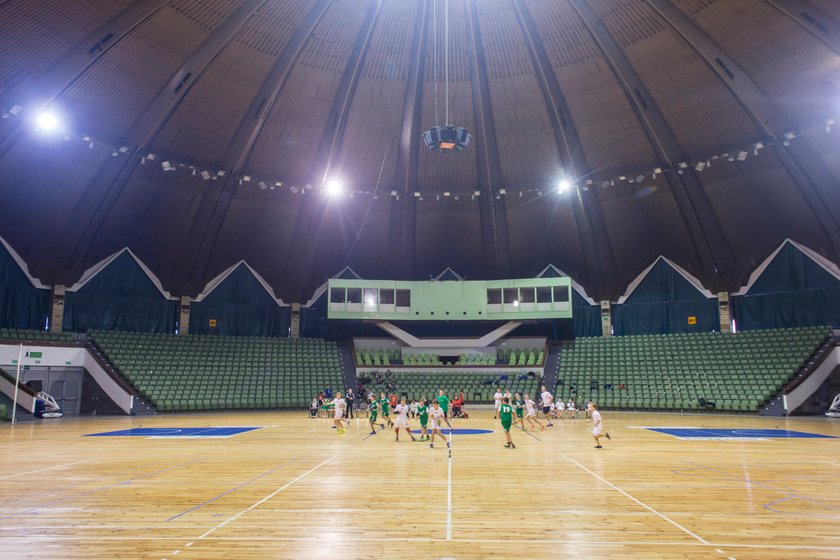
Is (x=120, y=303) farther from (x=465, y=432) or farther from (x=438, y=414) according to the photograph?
(x=438, y=414)

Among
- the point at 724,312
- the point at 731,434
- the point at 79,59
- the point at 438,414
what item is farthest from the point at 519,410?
the point at 79,59

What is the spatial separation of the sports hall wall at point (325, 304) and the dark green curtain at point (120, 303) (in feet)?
0.20

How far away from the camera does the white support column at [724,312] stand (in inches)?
1560

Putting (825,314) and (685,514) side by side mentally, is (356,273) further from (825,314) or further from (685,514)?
(685,514)

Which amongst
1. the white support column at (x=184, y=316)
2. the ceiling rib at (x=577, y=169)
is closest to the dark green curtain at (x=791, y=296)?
the ceiling rib at (x=577, y=169)

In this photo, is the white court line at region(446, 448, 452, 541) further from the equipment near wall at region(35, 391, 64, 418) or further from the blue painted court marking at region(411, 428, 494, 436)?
the equipment near wall at region(35, 391, 64, 418)

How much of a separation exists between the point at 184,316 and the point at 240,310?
13.1ft

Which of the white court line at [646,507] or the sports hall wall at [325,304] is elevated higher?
the sports hall wall at [325,304]

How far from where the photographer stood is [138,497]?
33.0 ft

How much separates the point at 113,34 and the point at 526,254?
1209 inches

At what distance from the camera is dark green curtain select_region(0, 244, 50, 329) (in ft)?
111

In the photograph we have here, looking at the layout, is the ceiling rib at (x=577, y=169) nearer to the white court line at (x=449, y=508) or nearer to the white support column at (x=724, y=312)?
the white support column at (x=724, y=312)

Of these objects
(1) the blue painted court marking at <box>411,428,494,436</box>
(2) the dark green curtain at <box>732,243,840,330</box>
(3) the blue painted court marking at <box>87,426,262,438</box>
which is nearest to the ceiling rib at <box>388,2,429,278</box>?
(1) the blue painted court marking at <box>411,428,494,436</box>

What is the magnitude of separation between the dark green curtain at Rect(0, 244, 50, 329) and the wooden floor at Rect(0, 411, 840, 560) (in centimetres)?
1972
